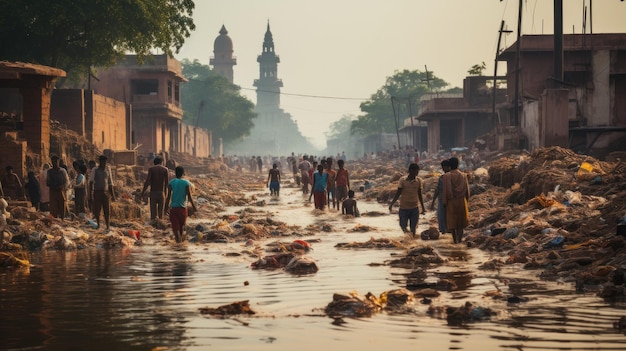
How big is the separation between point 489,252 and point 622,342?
24.0ft

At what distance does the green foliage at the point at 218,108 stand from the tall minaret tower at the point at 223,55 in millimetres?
43012

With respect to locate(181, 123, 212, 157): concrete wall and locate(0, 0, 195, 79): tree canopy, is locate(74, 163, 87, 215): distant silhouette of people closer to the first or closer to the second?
locate(0, 0, 195, 79): tree canopy

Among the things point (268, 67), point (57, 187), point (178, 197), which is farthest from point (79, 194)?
point (268, 67)

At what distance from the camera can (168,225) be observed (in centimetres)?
1867

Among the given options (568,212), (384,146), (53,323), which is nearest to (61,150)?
(568,212)

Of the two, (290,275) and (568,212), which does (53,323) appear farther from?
(568,212)

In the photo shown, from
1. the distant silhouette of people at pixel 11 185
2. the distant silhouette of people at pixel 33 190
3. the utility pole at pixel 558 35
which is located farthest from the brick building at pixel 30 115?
the utility pole at pixel 558 35

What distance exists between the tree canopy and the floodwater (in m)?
19.6

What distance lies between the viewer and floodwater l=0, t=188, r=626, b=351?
672 centimetres

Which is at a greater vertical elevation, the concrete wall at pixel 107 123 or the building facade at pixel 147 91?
the building facade at pixel 147 91

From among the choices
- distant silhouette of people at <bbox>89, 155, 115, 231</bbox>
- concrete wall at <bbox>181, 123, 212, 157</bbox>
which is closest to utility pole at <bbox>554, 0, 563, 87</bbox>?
distant silhouette of people at <bbox>89, 155, 115, 231</bbox>

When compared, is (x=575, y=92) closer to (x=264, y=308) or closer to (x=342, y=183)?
(x=342, y=183)

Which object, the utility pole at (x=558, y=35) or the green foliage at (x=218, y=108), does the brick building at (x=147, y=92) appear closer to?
the utility pole at (x=558, y=35)

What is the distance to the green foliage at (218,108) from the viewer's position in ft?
326
